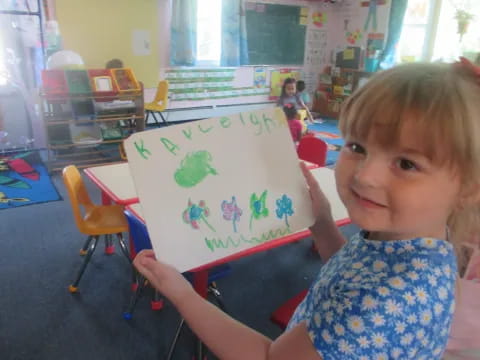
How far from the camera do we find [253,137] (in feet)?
2.84

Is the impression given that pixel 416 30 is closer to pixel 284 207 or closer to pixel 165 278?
pixel 284 207

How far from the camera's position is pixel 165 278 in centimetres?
72

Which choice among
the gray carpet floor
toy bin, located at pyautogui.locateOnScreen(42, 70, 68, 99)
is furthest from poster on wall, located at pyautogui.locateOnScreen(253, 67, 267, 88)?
the gray carpet floor

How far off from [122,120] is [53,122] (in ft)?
2.56

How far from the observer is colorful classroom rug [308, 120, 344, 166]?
439 cm

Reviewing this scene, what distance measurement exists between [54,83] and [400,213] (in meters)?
3.78

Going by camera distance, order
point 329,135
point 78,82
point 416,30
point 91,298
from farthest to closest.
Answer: point 416,30
point 329,135
point 78,82
point 91,298

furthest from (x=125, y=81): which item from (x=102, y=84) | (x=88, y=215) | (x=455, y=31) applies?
(x=455, y=31)

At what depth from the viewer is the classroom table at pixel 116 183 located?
1.69 m

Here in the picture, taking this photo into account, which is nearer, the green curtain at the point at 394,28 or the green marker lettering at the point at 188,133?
the green marker lettering at the point at 188,133

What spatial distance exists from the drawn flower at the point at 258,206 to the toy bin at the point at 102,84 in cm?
334

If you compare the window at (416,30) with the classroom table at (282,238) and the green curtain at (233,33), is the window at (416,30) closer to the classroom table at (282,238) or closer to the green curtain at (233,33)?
the green curtain at (233,33)

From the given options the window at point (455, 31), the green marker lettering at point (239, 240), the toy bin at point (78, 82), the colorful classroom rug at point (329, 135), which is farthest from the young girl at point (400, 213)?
the window at point (455, 31)

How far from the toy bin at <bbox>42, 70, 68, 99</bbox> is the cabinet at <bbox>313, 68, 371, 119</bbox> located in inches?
157
